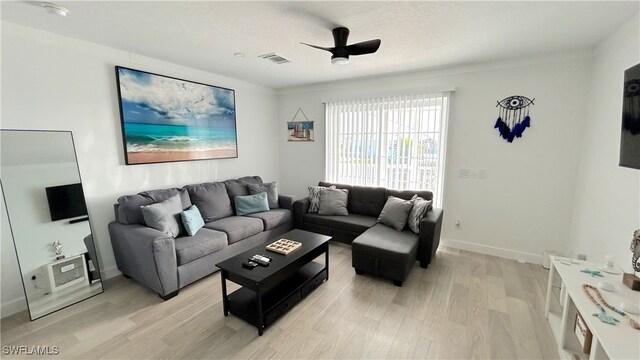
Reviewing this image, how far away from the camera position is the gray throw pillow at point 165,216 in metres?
2.59

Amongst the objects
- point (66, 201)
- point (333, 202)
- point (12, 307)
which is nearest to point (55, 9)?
point (66, 201)

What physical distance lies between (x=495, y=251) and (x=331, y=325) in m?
2.56

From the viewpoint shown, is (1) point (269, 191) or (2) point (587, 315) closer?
(2) point (587, 315)

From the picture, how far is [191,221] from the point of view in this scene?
9.29ft

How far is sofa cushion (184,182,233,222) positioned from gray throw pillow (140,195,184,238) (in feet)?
1.17

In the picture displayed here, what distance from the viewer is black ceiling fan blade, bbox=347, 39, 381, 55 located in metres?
2.03

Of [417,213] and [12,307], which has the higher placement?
[417,213]

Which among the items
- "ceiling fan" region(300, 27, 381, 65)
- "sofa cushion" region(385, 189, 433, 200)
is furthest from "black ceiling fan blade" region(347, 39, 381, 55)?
"sofa cushion" region(385, 189, 433, 200)

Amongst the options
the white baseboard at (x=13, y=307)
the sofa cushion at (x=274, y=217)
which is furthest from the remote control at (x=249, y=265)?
the white baseboard at (x=13, y=307)

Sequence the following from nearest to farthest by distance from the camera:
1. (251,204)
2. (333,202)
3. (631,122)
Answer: (631,122), (251,204), (333,202)

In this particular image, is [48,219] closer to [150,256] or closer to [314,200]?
[150,256]

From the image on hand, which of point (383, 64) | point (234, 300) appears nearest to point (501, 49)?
point (383, 64)

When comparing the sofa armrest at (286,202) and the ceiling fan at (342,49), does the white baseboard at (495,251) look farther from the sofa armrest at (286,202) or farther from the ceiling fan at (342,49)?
the ceiling fan at (342,49)

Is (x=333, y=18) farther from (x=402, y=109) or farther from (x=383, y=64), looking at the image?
(x=402, y=109)
